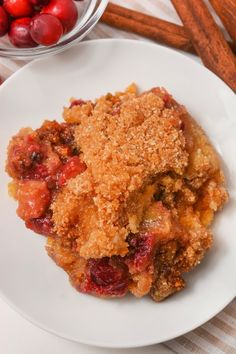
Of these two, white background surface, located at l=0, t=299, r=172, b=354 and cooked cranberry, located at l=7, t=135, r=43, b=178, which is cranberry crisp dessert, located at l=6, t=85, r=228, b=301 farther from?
white background surface, located at l=0, t=299, r=172, b=354

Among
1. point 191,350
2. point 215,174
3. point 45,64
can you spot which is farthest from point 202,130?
point 191,350

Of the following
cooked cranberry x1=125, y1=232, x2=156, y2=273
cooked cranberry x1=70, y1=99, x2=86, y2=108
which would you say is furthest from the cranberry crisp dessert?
cooked cranberry x1=70, y1=99, x2=86, y2=108

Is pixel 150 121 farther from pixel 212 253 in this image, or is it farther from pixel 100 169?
pixel 212 253

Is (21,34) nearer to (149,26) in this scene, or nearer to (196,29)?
(149,26)

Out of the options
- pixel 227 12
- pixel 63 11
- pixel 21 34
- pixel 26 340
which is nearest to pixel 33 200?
pixel 26 340

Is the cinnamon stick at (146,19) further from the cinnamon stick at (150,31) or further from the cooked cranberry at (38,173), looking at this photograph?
the cooked cranberry at (38,173)

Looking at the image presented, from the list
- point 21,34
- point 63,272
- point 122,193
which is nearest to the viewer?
point 122,193
